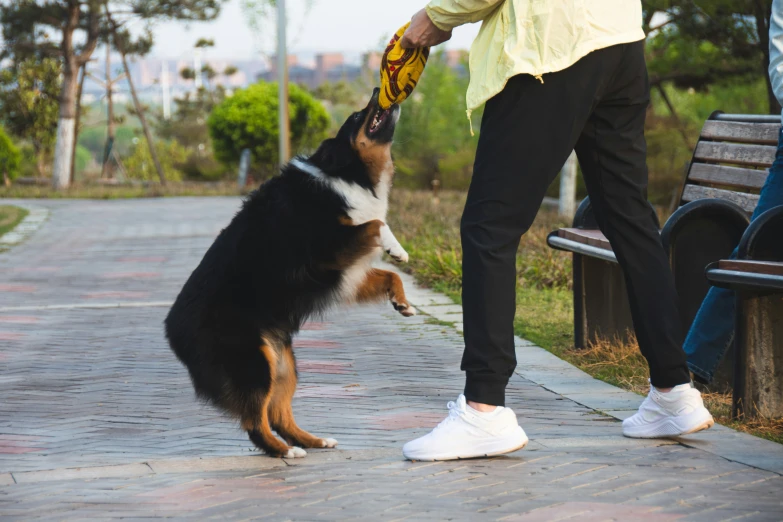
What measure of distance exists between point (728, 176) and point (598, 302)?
929 millimetres

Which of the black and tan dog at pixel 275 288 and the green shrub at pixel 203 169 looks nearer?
the black and tan dog at pixel 275 288

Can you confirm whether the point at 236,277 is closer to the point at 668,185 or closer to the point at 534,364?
the point at 534,364

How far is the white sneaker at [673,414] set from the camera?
327 centimetres

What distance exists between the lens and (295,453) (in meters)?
3.39

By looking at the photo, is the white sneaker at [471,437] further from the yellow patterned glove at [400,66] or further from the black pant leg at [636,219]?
the yellow patterned glove at [400,66]

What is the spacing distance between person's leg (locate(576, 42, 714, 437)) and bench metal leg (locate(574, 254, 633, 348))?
5.45ft

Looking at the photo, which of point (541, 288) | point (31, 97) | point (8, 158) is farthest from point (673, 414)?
point (31, 97)

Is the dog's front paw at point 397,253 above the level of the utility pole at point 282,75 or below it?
below

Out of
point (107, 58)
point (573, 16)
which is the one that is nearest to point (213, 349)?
point (573, 16)

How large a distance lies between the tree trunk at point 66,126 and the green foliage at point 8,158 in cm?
99

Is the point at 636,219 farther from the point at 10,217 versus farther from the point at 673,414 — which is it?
the point at 10,217

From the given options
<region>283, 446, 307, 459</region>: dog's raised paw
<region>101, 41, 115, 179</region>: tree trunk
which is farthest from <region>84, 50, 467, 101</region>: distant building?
<region>283, 446, 307, 459</region>: dog's raised paw

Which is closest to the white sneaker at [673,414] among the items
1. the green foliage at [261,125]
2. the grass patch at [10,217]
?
the grass patch at [10,217]

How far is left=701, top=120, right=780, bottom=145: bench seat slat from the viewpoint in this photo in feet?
15.0
